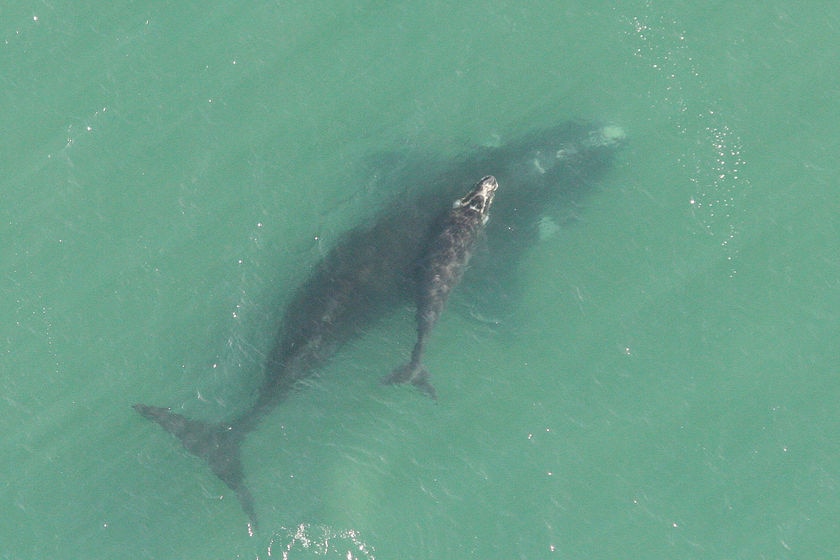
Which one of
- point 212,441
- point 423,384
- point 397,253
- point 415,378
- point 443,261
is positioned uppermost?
point 397,253

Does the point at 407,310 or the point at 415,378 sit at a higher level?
the point at 407,310

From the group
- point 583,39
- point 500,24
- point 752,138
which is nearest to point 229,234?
point 500,24

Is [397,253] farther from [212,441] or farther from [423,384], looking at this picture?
[212,441]

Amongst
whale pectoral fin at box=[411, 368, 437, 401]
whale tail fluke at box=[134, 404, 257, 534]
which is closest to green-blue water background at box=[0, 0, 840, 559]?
whale pectoral fin at box=[411, 368, 437, 401]

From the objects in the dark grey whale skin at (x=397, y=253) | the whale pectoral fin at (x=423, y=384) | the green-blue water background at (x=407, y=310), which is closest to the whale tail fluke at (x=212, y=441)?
→ the dark grey whale skin at (x=397, y=253)

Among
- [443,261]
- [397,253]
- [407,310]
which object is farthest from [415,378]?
[397,253]

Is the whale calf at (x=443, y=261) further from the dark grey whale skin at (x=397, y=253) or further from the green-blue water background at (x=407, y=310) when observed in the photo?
the green-blue water background at (x=407, y=310)

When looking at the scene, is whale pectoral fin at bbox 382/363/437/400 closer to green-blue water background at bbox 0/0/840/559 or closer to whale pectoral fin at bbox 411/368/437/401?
whale pectoral fin at bbox 411/368/437/401
